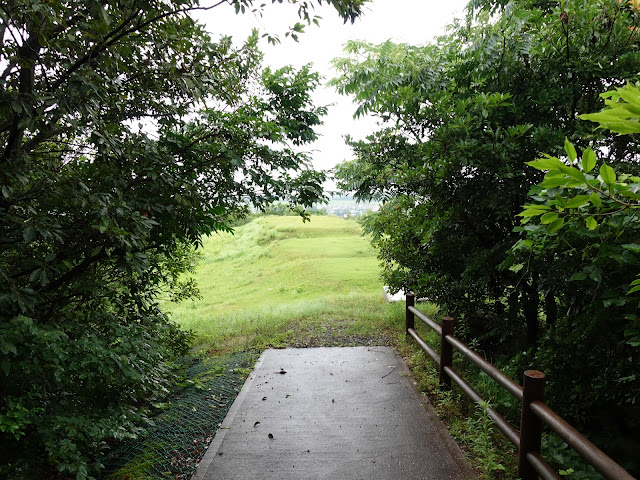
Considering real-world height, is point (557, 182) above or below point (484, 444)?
above

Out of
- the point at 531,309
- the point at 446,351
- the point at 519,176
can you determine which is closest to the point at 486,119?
the point at 519,176

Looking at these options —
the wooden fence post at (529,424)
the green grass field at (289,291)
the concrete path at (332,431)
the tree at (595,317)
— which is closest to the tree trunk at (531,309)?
the tree at (595,317)

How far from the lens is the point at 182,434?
352cm

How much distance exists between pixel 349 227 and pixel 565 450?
71.5 ft

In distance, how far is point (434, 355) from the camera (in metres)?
4.47

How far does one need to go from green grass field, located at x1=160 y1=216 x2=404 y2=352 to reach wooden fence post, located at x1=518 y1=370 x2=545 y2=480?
3.90 m

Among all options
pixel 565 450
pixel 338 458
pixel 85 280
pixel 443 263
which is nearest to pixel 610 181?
pixel 565 450

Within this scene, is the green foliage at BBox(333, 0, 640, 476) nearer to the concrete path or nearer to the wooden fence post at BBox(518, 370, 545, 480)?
the wooden fence post at BBox(518, 370, 545, 480)

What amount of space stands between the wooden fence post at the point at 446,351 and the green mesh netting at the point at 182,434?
2469 mm

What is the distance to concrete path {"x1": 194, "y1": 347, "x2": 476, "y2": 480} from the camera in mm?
2934

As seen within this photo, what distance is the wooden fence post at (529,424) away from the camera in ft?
8.00

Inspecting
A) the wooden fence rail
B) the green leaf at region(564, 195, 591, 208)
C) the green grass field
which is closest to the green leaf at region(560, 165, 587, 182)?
the green leaf at region(564, 195, 591, 208)

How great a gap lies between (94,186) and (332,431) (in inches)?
118

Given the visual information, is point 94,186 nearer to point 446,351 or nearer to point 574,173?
point 574,173
